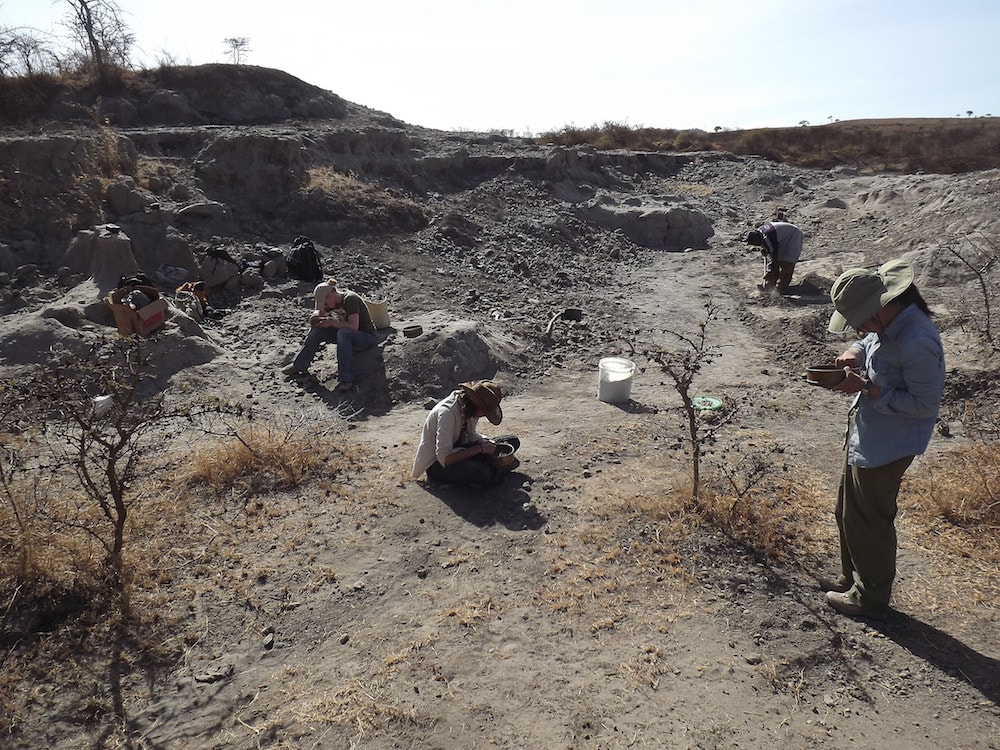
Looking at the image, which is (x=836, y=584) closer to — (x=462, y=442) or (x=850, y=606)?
(x=850, y=606)

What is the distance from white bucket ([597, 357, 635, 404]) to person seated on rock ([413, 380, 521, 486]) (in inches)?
86.9

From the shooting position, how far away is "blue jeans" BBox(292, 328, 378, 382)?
7012mm

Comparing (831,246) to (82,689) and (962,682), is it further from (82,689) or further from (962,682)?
(82,689)

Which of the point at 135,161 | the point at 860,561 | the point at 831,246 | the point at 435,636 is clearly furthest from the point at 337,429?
the point at 831,246

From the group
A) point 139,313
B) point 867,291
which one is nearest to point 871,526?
point 867,291

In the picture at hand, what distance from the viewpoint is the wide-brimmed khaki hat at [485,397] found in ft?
15.1

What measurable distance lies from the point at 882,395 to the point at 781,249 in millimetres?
8531

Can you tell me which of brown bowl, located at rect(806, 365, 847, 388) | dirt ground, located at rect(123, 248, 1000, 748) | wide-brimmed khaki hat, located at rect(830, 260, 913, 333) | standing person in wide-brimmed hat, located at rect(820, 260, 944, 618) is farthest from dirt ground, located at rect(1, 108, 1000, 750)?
wide-brimmed khaki hat, located at rect(830, 260, 913, 333)

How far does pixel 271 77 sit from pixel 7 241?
10.1 metres

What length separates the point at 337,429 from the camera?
20.4 ft

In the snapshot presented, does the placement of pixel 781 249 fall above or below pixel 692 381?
above

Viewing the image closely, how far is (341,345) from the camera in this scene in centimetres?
702

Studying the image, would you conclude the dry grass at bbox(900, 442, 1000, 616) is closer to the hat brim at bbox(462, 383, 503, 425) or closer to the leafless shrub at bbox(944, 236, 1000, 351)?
the hat brim at bbox(462, 383, 503, 425)

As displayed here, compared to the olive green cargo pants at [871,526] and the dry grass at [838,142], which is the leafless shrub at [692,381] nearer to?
the olive green cargo pants at [871,526]
